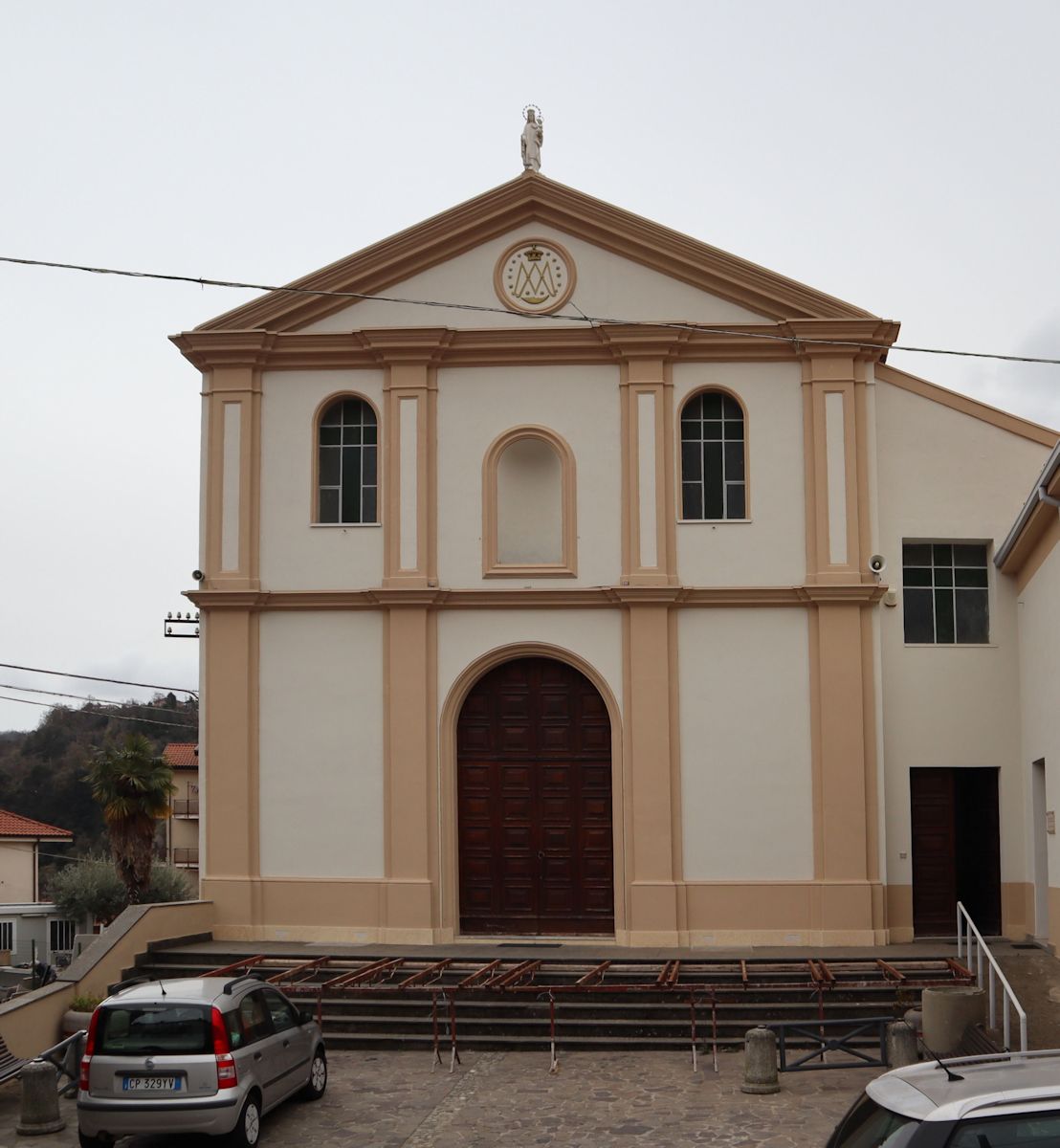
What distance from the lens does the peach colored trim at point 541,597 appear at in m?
21.2

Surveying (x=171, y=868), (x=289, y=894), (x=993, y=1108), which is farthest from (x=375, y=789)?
(x=171, y=868)

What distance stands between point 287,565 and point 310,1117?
9.57 meters

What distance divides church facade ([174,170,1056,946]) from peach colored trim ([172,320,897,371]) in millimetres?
49

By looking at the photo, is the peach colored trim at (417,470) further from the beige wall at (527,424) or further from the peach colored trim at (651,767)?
the peach colored trim at (651,767)

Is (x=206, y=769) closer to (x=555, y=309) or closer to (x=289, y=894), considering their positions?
(x=289, y=894)

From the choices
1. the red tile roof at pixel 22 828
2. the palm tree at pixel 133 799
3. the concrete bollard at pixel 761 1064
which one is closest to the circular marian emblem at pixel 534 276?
the concrete bollard at pixel 761 1064

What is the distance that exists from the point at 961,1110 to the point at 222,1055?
774 cm

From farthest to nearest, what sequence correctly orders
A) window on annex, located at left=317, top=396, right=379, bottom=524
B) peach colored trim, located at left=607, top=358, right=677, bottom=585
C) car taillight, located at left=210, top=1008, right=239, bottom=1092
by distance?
window on annex, located at left=317, top=396, right=379, bottom=524, peach colored trim, located at left=607, top=358, right=677, bottom=585, car taillight, located at left=210, top=1008, right=239, bottom=1092

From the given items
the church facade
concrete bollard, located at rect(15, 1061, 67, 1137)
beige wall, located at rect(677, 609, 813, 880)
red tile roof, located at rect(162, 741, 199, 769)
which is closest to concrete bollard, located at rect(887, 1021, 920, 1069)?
the church facade

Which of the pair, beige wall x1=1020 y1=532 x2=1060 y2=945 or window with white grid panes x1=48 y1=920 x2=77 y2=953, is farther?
window with white grid panes x1=48 y1=920 x2=77 y2=953

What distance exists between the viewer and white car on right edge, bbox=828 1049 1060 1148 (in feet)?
20.2

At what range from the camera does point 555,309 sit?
72.6ft

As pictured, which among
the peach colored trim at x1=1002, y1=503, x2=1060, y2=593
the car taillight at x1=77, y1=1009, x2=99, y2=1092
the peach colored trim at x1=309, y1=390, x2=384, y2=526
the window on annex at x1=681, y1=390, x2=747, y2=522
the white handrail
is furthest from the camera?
the peach colored trim at x1=309, y1=390, x2=384, y2=526

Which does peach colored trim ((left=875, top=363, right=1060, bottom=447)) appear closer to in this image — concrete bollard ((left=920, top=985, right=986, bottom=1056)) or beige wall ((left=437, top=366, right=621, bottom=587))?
beige wall ((left=437, top=366, right=621, bottom=587))
